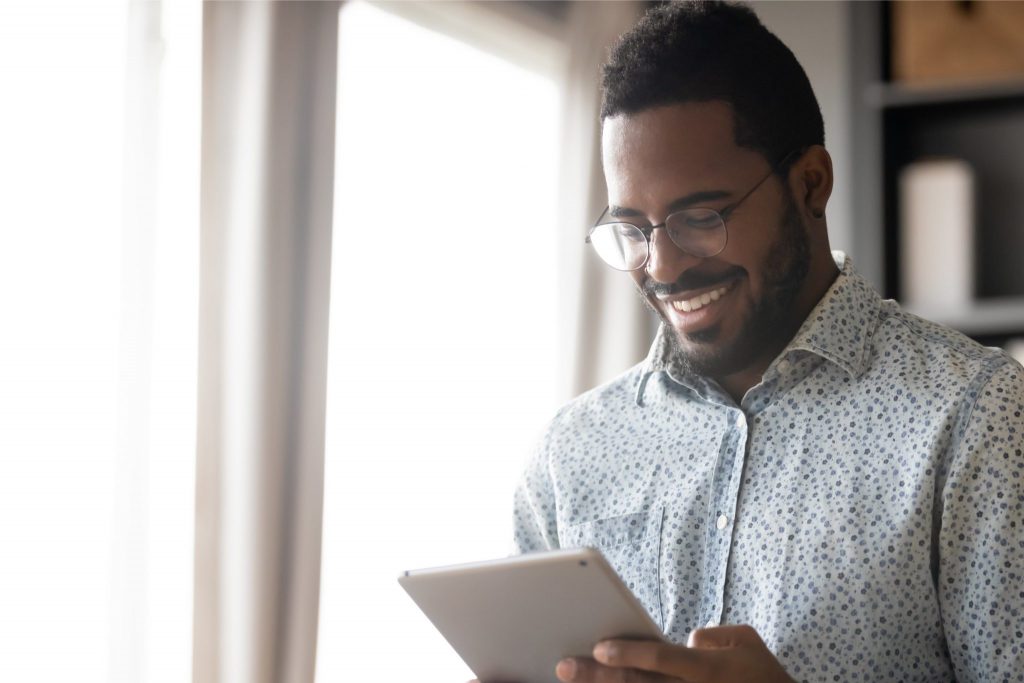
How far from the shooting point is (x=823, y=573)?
131cm

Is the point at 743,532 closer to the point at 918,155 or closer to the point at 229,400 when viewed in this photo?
the point at 229,400

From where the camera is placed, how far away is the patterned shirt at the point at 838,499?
1249mm

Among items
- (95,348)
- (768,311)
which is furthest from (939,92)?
(95,348)

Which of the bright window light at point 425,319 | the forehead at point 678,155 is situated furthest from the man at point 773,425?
the bright window light at point 425,319

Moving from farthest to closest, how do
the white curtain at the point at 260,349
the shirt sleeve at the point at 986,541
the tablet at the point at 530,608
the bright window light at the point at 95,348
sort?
the white curtain at the point at 260,349 → the bright window light at the point at 95,348 → the shirt sleeve at the point at 986,541 → the tablet at the point at 530,608

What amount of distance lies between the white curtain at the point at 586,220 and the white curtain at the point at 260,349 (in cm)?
100

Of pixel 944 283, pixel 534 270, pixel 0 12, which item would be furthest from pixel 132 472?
pixel 944 283

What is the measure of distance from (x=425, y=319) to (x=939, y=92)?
4.20 feet

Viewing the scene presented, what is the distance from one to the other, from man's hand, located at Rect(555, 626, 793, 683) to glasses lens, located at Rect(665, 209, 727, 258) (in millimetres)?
450

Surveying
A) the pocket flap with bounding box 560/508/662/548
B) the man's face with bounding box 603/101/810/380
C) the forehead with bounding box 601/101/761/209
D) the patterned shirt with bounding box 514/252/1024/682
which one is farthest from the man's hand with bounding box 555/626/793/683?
the forehead with bounding box 601/101/761/209

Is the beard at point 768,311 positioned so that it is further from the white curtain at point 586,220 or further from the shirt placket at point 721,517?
the white curtain at point 586,220

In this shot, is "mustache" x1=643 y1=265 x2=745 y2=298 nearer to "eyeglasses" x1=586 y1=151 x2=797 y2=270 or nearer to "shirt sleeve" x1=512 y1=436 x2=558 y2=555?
"eyeglasses" x1=586 y1=151 x2=797 y2=270

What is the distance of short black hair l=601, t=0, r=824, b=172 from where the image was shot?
1.44 meters

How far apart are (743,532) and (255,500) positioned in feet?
3.03
